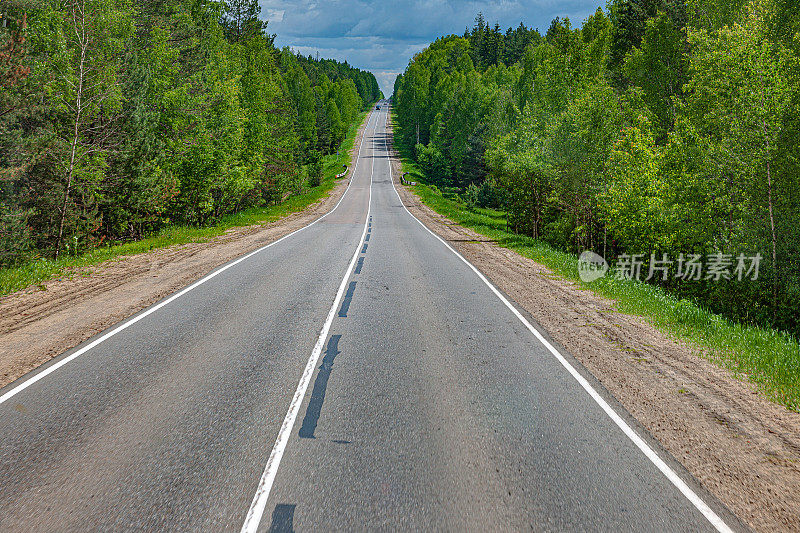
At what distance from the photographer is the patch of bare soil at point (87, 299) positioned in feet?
24.2

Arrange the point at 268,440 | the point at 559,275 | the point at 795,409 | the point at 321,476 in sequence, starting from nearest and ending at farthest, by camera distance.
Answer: the point at 321,476
the point at 268,440
the point at 795,409
the point at 559,275

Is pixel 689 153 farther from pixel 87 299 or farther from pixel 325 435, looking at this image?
pixel 87 299

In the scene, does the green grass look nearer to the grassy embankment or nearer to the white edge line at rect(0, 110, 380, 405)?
the white edge line at rect(0, 110, 380, 405)

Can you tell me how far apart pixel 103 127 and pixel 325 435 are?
58.7 feet

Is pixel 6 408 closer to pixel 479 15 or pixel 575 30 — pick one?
pixel 575 30

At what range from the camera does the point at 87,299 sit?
10.4 metres

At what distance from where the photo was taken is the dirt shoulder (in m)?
4.32

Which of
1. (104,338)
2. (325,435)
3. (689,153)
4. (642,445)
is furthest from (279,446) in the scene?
(689,153)

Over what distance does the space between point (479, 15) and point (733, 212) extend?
423 ft

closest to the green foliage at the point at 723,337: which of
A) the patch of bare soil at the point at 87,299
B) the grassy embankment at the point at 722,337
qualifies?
the grassy embankment at the point at 722,337

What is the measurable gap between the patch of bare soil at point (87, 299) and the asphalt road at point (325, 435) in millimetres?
607

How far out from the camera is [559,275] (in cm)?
1480

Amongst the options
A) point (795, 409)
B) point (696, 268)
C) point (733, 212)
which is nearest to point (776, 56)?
point (733, 212)

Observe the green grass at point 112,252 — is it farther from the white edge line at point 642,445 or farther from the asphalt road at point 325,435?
the white edge line at point 642,445
